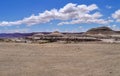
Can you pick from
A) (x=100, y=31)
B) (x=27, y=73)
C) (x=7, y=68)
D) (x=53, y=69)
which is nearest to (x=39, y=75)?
(x=27, y=73)

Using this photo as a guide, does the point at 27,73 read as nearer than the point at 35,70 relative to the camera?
Yes

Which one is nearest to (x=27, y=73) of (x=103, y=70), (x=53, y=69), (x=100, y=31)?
(x=53, y=69)

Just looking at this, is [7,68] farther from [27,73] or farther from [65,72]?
[65,72]

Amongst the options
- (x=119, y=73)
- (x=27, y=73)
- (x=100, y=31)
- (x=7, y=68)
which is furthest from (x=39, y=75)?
(x=100, y=31)

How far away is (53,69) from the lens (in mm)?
16734

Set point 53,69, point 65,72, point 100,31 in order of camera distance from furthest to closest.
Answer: point 100,31 < point 53,69 < point 65,72

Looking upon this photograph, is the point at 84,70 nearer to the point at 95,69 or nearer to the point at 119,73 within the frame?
the point at 95,69

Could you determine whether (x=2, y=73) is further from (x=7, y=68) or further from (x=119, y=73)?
(x=119, y=73)

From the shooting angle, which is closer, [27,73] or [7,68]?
[27,73]

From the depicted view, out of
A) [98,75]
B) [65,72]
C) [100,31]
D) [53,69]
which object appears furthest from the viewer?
[100,31]

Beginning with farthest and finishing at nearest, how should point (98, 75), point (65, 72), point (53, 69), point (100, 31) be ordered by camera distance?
1. point (100, 31)
2. point (53, 69)
3. point (65, 72)
4. point (98, 75)

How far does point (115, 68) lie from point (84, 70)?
73.9 inches

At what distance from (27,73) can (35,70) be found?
3.54 feet

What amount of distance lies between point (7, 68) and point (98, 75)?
5923 millimetres
